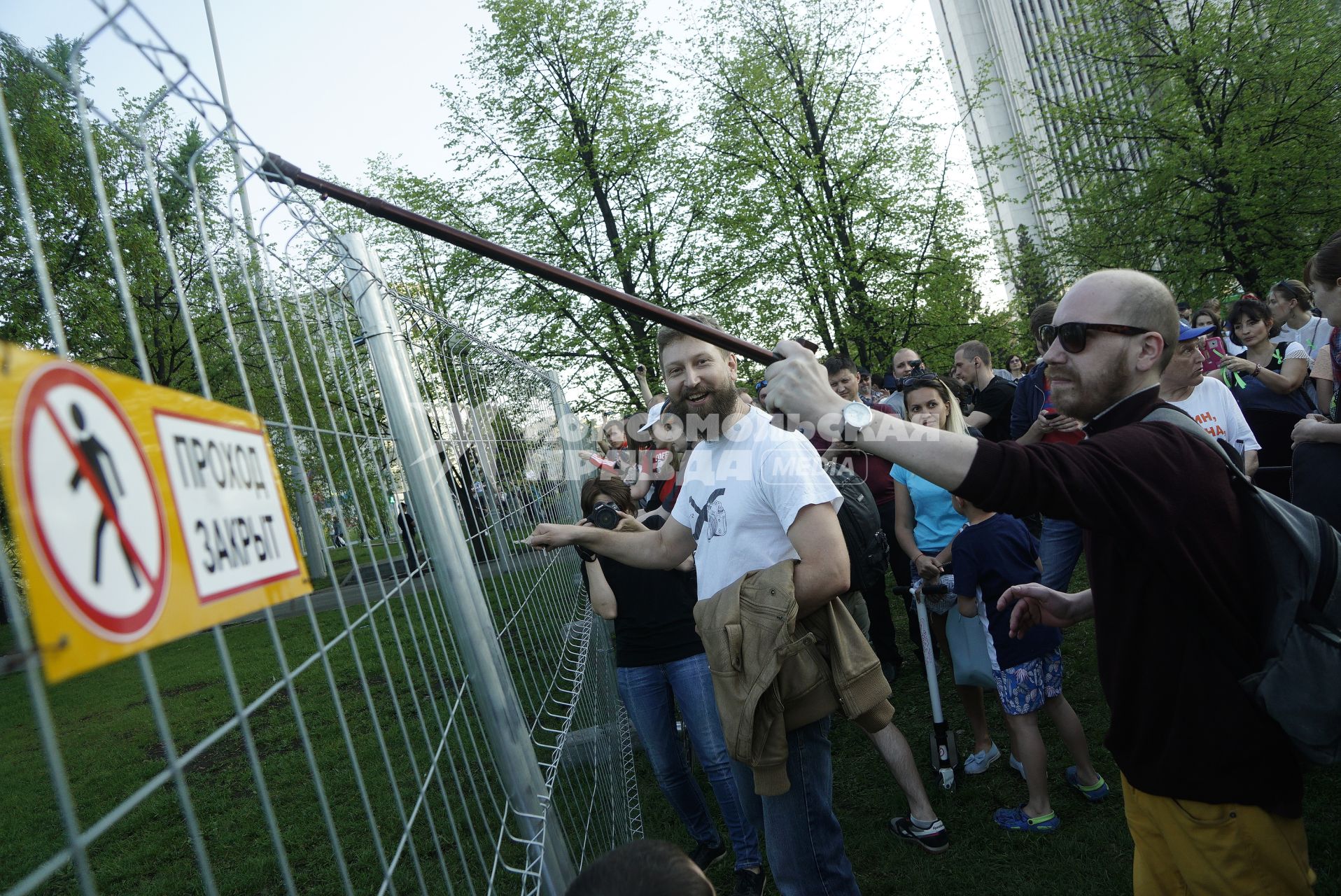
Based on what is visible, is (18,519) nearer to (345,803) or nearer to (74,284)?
(345,803)

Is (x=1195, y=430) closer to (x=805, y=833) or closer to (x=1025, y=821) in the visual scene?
(x=805, y=833)

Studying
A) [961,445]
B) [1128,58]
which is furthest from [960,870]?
[1128,58]

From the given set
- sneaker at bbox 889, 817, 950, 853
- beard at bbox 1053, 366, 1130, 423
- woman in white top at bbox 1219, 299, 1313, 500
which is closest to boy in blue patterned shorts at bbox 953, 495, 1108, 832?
sneaker at bbox 889, 817, 950, 853

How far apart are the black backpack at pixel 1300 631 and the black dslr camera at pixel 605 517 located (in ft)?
7.02

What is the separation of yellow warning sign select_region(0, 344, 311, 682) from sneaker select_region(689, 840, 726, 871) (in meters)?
3.49

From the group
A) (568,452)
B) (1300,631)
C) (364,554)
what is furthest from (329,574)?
(568,452)

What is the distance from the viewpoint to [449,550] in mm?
2107

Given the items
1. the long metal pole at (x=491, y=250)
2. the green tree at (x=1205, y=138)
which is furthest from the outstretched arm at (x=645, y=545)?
the green tree at (x=1205, y=138)

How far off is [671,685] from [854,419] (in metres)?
2.45

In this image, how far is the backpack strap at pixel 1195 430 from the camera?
1.91 metres

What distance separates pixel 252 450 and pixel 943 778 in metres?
4.29

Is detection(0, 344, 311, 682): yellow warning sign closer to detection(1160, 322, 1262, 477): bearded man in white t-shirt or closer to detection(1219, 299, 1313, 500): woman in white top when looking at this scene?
detection(1160, 322, 1262, 477): bearded man in white t-shirt

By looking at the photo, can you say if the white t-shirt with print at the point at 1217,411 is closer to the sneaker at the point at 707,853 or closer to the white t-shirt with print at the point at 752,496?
the white t-shirt with print at the point at 752,496

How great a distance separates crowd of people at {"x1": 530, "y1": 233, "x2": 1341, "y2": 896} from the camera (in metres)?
1.83
